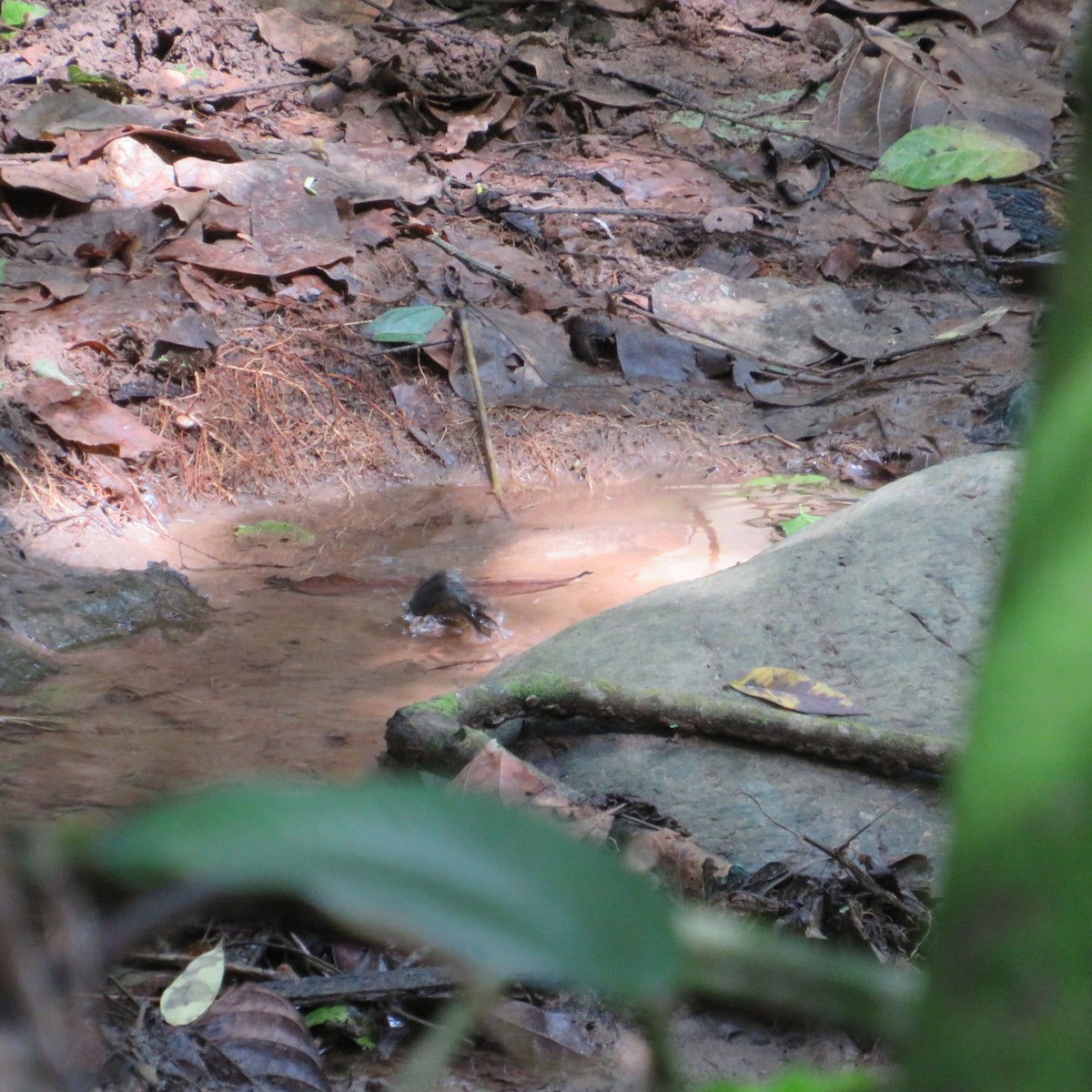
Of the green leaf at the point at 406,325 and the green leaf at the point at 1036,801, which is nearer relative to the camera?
the green leaf at the point at 1036,801

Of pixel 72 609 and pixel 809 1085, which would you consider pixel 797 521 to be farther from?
pixel 809 1085

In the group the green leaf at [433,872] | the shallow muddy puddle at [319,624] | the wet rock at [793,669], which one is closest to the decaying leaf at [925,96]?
the shallow muddy puddle at [319,624]

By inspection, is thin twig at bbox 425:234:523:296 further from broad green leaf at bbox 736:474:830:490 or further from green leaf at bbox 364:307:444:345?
broad green leaf at bbox 736:474:830:490

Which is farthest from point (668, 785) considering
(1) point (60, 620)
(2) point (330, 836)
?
(2) point (330, 836)

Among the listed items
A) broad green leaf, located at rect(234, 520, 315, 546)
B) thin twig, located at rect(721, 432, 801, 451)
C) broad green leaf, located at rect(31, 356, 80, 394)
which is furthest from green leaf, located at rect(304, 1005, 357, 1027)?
thin twig, located at rect(721, 432, 801, 451)

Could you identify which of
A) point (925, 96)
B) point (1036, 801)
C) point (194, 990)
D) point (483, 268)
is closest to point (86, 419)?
point (483, 268)

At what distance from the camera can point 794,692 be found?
246 cm

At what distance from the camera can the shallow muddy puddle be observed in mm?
2500

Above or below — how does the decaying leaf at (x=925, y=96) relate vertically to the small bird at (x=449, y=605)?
above

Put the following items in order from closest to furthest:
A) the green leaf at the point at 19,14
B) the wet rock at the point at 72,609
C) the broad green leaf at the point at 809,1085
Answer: the broad green leaf at the point at 809,1085 → the wet rock at the point at 72,609 → the green leaf at the point at 19,14

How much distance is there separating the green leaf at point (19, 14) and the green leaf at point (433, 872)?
6.74 m

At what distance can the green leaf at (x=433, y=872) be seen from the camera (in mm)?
224

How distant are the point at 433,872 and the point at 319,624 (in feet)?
10.3

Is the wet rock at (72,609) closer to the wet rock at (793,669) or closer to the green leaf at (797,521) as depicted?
the wet rock at (793,669)
